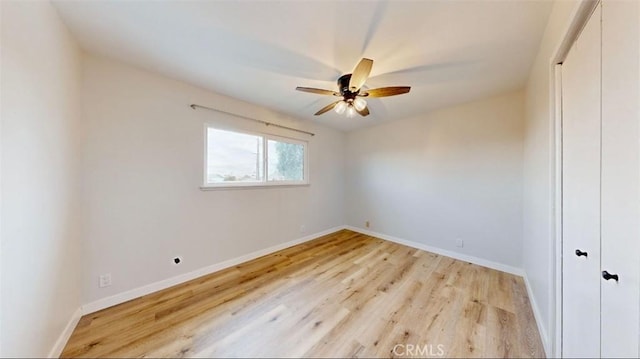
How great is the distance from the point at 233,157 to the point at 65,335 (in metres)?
2.09

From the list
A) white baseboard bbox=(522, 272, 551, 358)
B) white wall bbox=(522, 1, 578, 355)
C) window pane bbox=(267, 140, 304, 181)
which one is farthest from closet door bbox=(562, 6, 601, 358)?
window pane bbox=(267, 140, 304, 181)

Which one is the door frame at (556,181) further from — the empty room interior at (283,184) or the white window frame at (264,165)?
the white window frame at (264,165)

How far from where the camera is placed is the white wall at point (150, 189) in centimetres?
184

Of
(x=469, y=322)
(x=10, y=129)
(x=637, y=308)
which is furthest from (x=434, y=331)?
(x=10, y=129)

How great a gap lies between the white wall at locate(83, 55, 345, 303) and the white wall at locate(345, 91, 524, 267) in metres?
2.34

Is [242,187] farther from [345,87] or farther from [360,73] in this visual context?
[360,73]

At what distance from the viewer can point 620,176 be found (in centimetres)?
73

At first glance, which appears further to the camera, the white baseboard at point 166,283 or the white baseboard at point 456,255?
the white baseboard at point 456,255

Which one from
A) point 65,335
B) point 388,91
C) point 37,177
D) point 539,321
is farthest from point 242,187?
point 539,321

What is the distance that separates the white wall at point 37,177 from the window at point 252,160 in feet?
3.85

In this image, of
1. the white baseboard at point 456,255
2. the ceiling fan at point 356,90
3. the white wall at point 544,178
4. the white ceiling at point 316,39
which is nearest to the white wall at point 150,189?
the white ceiling at point 316,39

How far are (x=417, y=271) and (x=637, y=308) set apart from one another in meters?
2.09

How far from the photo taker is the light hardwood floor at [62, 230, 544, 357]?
143cm

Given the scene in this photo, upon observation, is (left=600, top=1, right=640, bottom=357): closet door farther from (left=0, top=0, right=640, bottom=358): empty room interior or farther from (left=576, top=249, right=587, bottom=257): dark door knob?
(left=576, top=249, right=587, bottom=257): dark door knob
